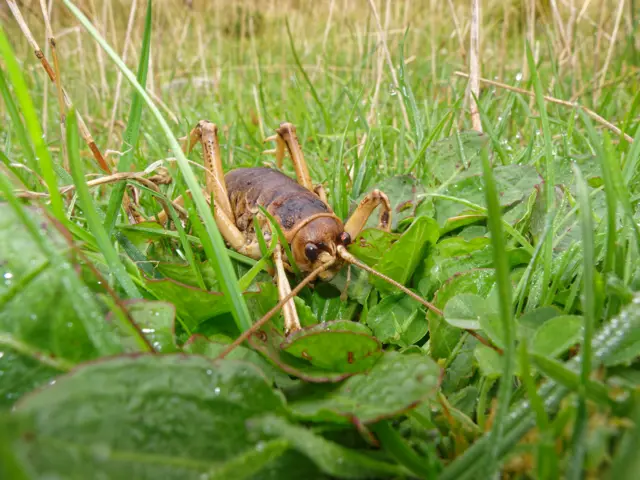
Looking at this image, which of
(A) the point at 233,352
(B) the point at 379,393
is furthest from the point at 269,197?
(B) the point at 379,393

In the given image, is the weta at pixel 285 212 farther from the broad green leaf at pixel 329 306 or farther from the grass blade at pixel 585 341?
the grass blade at pixel 585 341

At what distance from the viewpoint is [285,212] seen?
4.29ft

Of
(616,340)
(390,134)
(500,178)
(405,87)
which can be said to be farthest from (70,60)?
(616,340)

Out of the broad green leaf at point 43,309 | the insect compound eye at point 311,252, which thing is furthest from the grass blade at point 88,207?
the insect compound eye at point 311,252

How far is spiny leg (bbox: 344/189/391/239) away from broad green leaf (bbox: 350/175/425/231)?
19mm

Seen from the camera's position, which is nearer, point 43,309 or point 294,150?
point 43,309

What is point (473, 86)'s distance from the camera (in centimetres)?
130

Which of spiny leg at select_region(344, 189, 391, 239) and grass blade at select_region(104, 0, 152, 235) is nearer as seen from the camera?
grass blade at select_region(104, 0, 152, 235)

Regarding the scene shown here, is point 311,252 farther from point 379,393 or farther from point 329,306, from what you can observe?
point 379,393

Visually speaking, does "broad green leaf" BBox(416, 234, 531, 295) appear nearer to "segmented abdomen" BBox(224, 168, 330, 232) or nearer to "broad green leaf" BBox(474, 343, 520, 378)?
"broad green leaf" BBox(474, 343, 520, 378)

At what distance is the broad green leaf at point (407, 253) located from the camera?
0.83 m

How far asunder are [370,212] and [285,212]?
0.91 feet

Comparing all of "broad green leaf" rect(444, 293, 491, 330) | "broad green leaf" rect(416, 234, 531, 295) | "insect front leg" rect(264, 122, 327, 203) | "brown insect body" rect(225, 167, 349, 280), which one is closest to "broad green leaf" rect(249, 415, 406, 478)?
"broad green leaf" rect(444, 293, 491, 330)

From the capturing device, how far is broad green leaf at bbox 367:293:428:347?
73 cm
